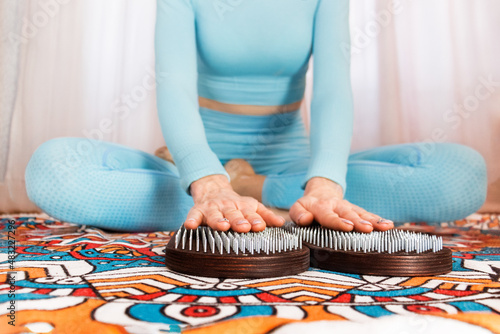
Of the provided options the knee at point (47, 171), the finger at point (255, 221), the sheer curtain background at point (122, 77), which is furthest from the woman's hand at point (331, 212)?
the sheer curtain background at point (122, 77)

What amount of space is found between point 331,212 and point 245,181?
441 millimetres

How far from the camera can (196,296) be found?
412 mm

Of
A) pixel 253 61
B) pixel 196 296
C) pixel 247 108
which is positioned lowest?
pixel 196 296

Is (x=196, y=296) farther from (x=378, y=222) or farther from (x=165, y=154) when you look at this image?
(x=165, y=154)

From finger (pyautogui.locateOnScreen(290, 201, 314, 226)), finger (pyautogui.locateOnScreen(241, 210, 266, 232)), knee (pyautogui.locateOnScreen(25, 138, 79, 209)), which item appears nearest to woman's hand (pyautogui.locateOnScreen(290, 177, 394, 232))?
finger (pyautogui.locateOnScreen(290, 201, 314, 226))

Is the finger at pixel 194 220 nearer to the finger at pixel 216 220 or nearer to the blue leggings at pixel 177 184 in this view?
the finger at pixel 216 220

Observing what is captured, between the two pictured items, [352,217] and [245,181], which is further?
[245,181]

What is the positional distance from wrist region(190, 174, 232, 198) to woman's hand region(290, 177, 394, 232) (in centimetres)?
13

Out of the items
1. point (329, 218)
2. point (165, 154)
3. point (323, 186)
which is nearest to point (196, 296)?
point (329, 218)

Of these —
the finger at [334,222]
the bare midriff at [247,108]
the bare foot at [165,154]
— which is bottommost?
the finger at [334,222]

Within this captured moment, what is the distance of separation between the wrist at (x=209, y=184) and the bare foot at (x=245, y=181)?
27 cm

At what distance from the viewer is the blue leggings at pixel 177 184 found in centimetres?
92

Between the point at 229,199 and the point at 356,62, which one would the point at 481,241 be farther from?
the point at 356,62

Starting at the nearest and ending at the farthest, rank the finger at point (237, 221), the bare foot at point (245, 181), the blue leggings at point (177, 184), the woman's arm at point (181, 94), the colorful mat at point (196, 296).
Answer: the colorful mat at point (196, 296), the finger at point (237, 221), the woman's arm at point (181, 94), the blue leggings at point (177, 184), the bare foot at point (245, 181)
